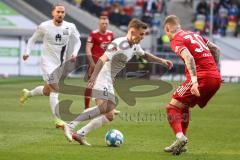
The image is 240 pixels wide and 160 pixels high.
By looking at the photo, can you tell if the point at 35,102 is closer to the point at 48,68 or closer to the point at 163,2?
the point at 48,68

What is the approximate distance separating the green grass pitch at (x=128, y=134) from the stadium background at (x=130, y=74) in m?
0.02

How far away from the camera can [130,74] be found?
3384 cm

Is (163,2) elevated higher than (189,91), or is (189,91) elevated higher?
(189,91)

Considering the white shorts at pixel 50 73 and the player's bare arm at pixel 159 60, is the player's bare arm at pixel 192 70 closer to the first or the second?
the player's bare arm at pixel 159 60

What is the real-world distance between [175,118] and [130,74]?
72.1 feet

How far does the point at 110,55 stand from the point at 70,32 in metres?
4.11

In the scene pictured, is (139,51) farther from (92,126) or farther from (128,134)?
(128,134)

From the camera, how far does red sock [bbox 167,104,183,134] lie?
11.8 m

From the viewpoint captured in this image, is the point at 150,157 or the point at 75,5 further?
the point at 75,5

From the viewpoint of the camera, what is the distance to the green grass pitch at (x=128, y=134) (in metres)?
11.7

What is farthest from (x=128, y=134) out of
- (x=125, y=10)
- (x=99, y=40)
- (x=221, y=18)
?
(x=125, y=10)

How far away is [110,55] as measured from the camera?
1242 cm

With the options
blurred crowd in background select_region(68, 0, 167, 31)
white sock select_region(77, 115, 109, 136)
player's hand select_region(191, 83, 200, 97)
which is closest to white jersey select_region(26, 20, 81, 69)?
white sock select_region(77, 115, 109, 136)

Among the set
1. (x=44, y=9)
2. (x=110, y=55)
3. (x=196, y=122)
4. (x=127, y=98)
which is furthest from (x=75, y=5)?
(x=110, y=55)
